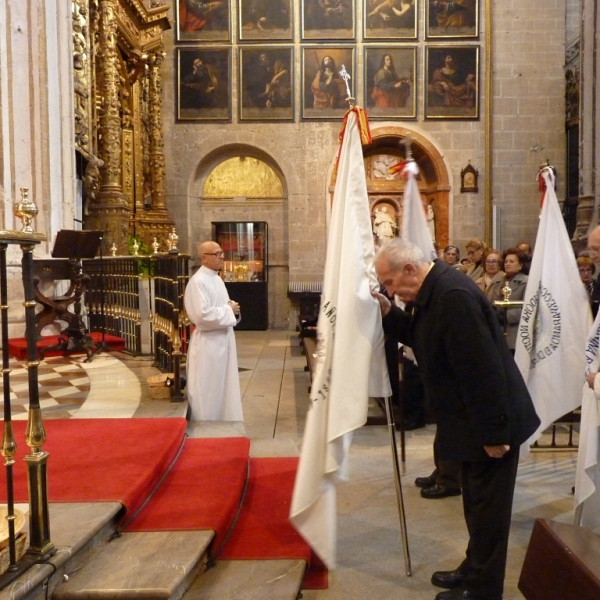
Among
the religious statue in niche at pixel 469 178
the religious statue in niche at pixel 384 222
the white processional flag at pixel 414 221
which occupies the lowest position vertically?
the white processional flag at pixel 414 221

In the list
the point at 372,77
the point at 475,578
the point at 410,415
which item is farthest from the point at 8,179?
the point at 372,77

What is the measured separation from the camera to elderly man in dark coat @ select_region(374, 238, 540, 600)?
2.80 meters

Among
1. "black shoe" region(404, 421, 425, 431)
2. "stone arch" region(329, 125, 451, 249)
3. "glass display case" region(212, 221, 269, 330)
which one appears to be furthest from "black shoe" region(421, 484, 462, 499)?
"stone arch" region(329, 125, 451, 249)

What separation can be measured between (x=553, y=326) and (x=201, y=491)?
2.72 metres

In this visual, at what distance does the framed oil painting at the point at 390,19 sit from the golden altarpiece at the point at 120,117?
15.6 feet

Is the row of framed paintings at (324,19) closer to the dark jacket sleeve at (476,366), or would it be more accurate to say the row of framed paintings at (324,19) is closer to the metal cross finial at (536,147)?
the metal cross finial at (536,147)

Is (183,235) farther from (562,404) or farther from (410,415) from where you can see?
(562,404)

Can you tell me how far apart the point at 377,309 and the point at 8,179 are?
6.60 meters

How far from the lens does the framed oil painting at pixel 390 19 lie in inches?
620

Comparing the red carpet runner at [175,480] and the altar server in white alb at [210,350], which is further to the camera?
the altar server in white alb at [210,350]

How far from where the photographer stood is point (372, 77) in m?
15.8

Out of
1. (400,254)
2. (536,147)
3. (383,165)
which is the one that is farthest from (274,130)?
(400,254)

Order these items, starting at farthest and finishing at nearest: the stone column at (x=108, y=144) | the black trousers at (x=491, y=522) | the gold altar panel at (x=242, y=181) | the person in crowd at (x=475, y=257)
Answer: the gold altar panel at (x=242, y=181) < the stone column at (x=108, y=144) < the person in crowd at (x=475, y=257) < the black trousers at (x=491, y=522)

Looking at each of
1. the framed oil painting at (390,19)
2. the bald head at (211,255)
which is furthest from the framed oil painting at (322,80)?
the bald head at (211,255)
